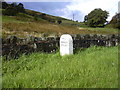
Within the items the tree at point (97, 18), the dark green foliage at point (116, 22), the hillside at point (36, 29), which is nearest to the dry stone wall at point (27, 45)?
the hillside at point (36, 29)

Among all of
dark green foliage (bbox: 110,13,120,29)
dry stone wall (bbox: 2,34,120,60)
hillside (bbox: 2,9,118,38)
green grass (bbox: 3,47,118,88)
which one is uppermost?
dark green foliage (bbox: 110,13,120,29)

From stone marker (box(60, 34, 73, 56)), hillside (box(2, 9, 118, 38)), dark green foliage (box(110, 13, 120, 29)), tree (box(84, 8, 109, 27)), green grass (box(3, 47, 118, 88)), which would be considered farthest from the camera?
tree (box(84, 8, 109, 27))

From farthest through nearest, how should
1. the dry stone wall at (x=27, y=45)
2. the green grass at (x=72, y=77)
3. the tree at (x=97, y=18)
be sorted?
the tree at (x=97, y=18), the dry stone wall at (x=27, y=45), the green grass at (x=72, y=77)

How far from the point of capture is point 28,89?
9.89 ft

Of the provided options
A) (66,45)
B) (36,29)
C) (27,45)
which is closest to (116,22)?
(36,29)

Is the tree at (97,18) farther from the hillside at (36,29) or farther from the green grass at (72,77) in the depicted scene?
the green grass at (72,77)

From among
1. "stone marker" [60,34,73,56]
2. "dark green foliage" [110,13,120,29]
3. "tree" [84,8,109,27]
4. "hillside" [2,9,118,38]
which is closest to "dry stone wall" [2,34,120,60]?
"stone marker" [60,34,73,56]

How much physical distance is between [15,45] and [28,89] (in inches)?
130

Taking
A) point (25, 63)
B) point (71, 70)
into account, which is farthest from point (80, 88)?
point (25, 63)

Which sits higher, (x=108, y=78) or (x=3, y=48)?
(x=3, y=48)

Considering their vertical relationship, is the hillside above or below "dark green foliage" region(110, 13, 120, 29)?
below

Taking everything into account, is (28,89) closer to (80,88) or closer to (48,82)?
(48,82)

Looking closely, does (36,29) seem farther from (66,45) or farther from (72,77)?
(72,77)

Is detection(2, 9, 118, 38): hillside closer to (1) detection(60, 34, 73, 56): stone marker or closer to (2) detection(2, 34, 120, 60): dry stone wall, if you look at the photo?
(2) detection(2, 34, 120, 60): dry stone wall
